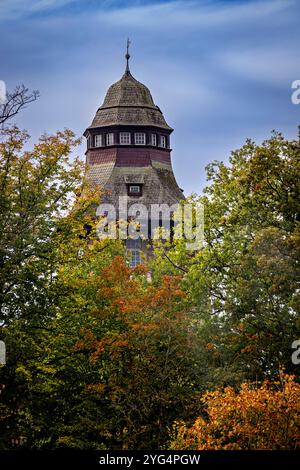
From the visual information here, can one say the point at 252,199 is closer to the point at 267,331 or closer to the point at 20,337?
the point at 267,331

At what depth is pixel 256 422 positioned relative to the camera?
3067cm

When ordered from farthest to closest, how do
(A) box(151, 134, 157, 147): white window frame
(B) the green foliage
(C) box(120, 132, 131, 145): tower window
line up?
1. (A) box(151, 134, 157, 147): white window frame
2. (C) box(120, 132, 131, 145): tower window
3. (B) the green foliage

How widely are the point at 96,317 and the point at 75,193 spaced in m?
5.40

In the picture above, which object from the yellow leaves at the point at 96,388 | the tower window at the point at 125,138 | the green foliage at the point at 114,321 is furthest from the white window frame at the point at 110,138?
the yellow leaves at the point at 96,388

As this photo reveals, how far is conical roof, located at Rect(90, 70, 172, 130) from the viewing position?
85938mm

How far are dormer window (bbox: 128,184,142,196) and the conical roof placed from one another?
199 inches

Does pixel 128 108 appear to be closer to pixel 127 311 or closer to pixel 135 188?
pixel 135 188

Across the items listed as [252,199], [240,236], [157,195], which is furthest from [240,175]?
[157,195]

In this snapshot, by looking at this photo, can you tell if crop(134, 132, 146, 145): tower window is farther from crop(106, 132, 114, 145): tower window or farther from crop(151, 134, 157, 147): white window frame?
crop(106, 132, 114, 145): tower window

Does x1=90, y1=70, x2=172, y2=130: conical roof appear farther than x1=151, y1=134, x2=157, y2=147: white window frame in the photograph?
No

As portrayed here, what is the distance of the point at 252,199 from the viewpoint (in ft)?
135

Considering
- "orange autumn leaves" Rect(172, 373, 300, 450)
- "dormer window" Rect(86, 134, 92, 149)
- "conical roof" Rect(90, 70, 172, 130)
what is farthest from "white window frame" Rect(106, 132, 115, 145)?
"orange autumn leaves" Rect(172, 373, 300, 450)

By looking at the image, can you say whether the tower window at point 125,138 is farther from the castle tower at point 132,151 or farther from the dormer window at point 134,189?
the dormer window at point 134,189

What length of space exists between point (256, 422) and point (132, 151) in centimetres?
5628
